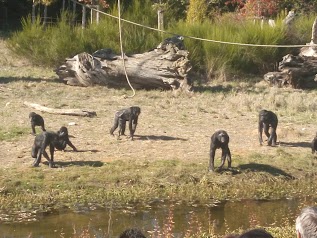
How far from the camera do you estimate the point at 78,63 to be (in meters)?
19.8

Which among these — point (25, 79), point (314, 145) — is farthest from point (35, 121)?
point (25, 79)

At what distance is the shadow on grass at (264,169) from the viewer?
12602 mm

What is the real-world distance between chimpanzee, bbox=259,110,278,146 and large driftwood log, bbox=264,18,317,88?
22.8 feet

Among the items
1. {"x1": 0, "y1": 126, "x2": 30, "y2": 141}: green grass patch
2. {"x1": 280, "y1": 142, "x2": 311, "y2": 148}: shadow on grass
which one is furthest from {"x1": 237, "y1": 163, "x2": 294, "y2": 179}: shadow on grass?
{"x1": 0, "y1": 126, "x2": 30, "y2": 141}: green grass patch

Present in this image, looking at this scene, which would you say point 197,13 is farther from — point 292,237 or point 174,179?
point 292,237

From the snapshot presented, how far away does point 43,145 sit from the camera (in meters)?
11.9

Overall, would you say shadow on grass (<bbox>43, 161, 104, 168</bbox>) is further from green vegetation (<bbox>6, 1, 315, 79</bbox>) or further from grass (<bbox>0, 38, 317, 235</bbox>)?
green vegetation (<bbox>6, 1, 315, 79</bbox>)

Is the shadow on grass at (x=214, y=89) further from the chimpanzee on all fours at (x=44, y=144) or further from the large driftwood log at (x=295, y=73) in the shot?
the chimpanzee on all fours at (x=44, y=144)

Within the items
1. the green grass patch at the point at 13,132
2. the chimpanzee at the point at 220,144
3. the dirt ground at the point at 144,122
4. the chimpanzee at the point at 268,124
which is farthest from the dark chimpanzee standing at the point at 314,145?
the green grass patch at the point at 13,132

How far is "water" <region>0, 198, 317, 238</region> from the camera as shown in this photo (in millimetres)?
9727

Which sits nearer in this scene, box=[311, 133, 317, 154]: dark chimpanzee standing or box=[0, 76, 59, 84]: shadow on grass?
box=[311, 133, 317, 154]: dark chimpanzee standing

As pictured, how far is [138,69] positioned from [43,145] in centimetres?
771

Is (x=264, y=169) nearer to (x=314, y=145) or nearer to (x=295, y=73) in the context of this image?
(x=314, y=145)

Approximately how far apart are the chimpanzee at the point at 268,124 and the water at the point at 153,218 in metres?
2.48
